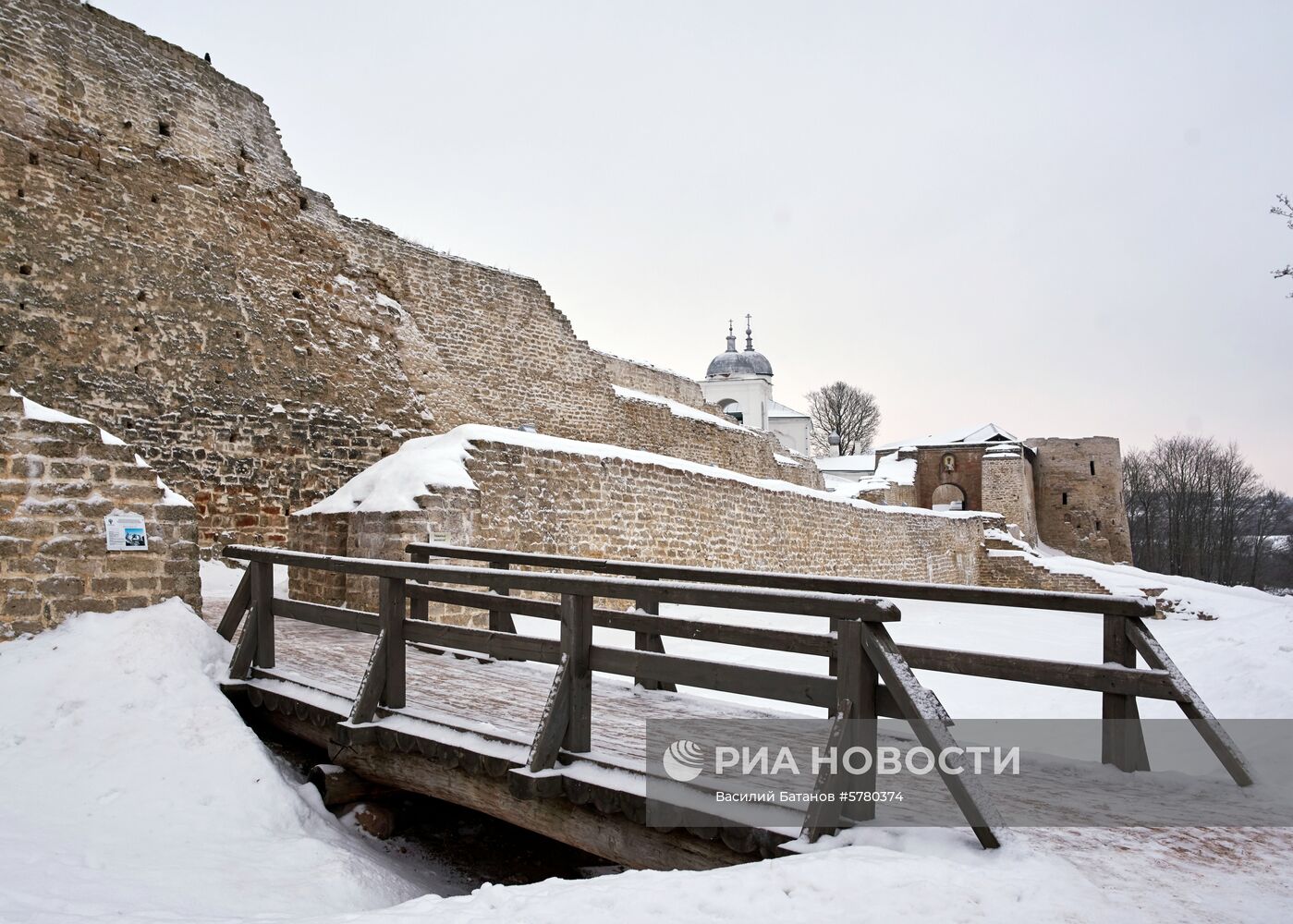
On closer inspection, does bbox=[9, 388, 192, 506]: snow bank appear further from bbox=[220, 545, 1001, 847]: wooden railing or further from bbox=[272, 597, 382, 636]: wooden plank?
bbox=[272, 597, 382, 636]: wooden plank

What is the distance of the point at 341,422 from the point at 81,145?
16.9ft

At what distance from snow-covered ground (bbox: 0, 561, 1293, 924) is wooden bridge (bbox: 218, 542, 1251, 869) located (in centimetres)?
29

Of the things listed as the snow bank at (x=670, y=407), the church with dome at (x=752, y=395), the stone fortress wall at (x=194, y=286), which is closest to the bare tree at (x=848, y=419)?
the church with dome at (x=752, y=395)

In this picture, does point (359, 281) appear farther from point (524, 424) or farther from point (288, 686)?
point (288, 686)

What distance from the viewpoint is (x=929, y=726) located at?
2885mm

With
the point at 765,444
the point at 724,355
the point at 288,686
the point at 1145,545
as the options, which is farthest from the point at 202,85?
the point at 1145,545

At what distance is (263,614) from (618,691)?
2.49m

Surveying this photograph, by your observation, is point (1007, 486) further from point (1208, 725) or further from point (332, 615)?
point (332, 615)

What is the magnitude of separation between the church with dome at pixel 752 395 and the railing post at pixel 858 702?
52369 millimetres

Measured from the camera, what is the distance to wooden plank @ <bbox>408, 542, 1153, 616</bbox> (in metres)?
3.99

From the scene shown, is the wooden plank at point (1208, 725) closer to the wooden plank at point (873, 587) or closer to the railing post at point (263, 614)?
the wooden plank at point (873, 587)

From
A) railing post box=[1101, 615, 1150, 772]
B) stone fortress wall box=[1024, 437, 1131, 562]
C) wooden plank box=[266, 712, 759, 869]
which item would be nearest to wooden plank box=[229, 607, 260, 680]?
wooden plank box=[266, 712, 759, 869]

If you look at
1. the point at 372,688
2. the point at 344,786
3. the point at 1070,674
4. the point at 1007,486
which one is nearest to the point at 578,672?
the point at 372,688

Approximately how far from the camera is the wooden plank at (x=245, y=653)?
5.77 m
